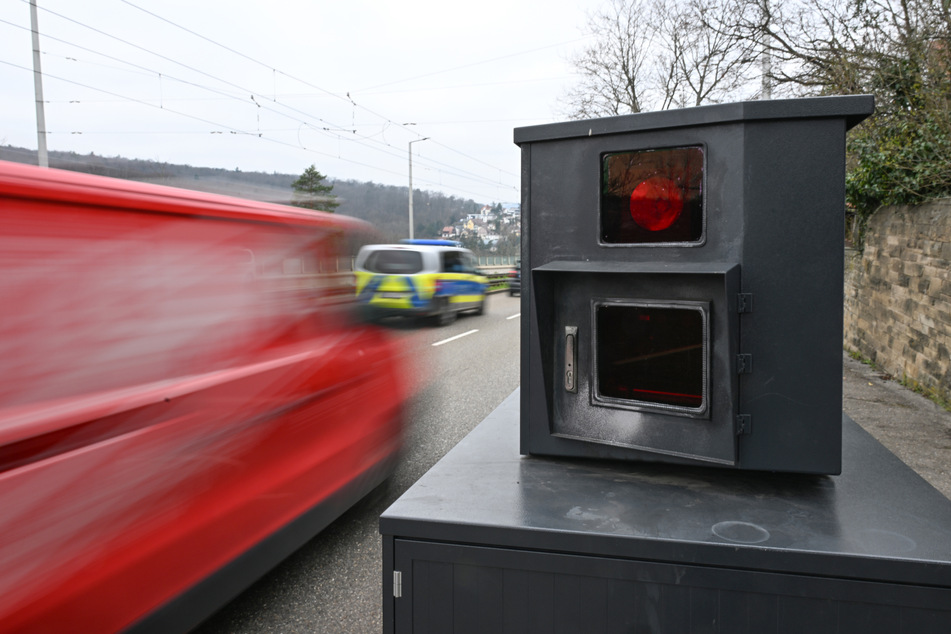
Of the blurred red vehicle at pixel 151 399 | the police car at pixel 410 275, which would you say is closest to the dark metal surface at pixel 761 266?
the blurred red vehicle at pixel 151 399

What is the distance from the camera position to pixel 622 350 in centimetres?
180

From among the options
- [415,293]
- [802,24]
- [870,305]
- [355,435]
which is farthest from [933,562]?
[802,24]

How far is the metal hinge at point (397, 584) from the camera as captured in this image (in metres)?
1.66

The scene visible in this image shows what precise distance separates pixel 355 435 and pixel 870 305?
8366mm

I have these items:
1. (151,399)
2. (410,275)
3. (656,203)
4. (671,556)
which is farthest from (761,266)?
(410,275)

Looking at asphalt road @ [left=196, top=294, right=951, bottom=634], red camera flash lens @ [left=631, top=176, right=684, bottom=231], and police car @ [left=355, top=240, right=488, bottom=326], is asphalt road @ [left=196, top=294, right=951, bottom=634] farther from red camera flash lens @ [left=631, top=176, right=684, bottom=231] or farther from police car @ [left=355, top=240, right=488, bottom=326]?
police car @ [left=355, top=240, right=488, bottom=326]

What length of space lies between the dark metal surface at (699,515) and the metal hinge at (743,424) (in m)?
0.19

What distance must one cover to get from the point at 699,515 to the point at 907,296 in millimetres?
7685

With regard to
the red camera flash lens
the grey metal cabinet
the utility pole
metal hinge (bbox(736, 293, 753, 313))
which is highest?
the utility pole

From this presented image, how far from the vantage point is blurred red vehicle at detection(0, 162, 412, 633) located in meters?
1.93

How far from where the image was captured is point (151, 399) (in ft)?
7.48

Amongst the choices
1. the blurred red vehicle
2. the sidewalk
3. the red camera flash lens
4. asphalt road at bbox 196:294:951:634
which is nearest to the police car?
asphalt road at bbox 196:294:951:634

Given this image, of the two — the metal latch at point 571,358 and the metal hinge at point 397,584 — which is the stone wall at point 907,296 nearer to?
the metal latch at point 571,358

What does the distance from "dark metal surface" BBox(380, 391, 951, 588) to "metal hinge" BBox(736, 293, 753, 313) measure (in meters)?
0.49
